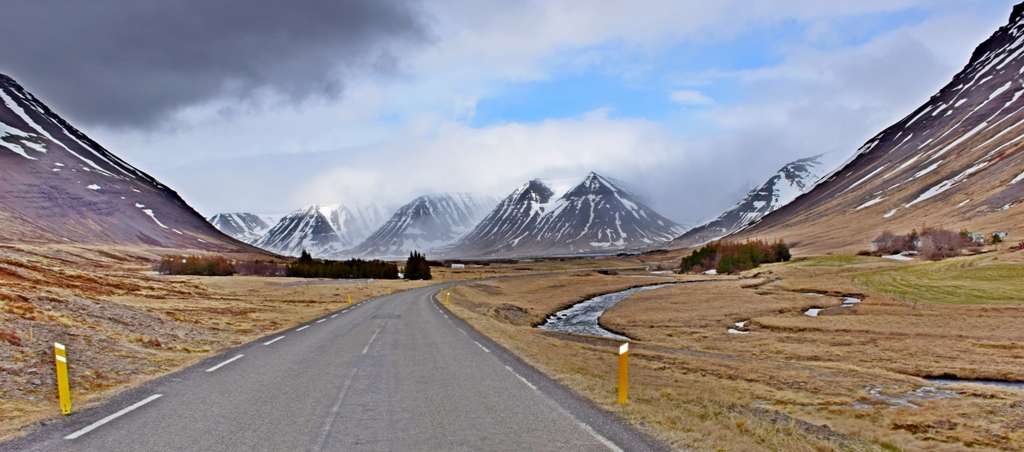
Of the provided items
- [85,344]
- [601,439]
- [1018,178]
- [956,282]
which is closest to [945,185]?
[1018,178]

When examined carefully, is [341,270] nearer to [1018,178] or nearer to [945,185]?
[1018,178]

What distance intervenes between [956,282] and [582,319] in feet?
127

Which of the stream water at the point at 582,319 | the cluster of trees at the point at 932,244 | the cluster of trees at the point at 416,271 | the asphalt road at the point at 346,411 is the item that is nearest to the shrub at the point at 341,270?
the cluster of trees at the point at 416,271

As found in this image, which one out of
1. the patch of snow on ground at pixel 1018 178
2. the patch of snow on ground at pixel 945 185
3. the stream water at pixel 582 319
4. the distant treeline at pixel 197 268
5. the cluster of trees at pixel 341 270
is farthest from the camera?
the patch of snow on ground at pixel 945 185

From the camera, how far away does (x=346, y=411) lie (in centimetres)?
1016

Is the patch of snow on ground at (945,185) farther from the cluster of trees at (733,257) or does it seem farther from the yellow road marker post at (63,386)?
the yellow road marker post at (63,386)

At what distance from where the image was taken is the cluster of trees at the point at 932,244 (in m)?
89.8

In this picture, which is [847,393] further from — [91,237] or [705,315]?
[91,237]

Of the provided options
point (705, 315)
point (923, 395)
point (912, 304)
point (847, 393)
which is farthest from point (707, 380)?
point (912, 304)

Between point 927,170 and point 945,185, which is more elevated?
point 927,170

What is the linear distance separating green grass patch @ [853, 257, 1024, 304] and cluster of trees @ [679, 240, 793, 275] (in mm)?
46491

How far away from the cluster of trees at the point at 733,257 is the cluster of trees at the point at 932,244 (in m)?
20.7

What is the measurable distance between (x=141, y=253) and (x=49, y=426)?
177410mm

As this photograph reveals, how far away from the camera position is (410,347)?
19.5m
